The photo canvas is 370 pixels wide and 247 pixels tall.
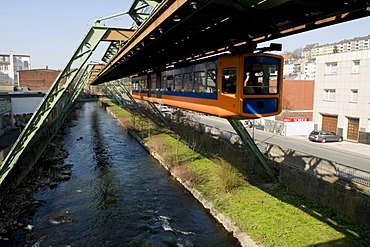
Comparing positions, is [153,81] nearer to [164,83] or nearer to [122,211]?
[164,83]

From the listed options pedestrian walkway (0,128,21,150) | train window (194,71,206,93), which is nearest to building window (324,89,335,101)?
train window (194,71,206,93)

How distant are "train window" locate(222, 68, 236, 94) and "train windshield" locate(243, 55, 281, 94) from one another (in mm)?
440

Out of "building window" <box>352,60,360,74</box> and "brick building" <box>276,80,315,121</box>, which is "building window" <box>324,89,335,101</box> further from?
"brick building" <box>276,80,315,121</box>

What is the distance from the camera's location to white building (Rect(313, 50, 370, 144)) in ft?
80.1

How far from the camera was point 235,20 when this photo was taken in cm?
811

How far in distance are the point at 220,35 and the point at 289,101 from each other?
33.3 m

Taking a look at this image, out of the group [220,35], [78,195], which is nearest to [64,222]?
[78,195]

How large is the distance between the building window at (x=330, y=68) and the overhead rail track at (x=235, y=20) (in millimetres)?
19799

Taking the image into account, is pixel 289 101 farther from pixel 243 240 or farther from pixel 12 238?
pixel 12 238

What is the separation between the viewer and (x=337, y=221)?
32.3 feet

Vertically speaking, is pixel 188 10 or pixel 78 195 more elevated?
pixel 188 10

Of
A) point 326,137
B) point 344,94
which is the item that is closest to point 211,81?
point 326,137

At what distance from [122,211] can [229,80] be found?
24.8 ft

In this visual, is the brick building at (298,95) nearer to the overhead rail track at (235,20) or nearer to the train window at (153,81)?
the train window at (153,81)
